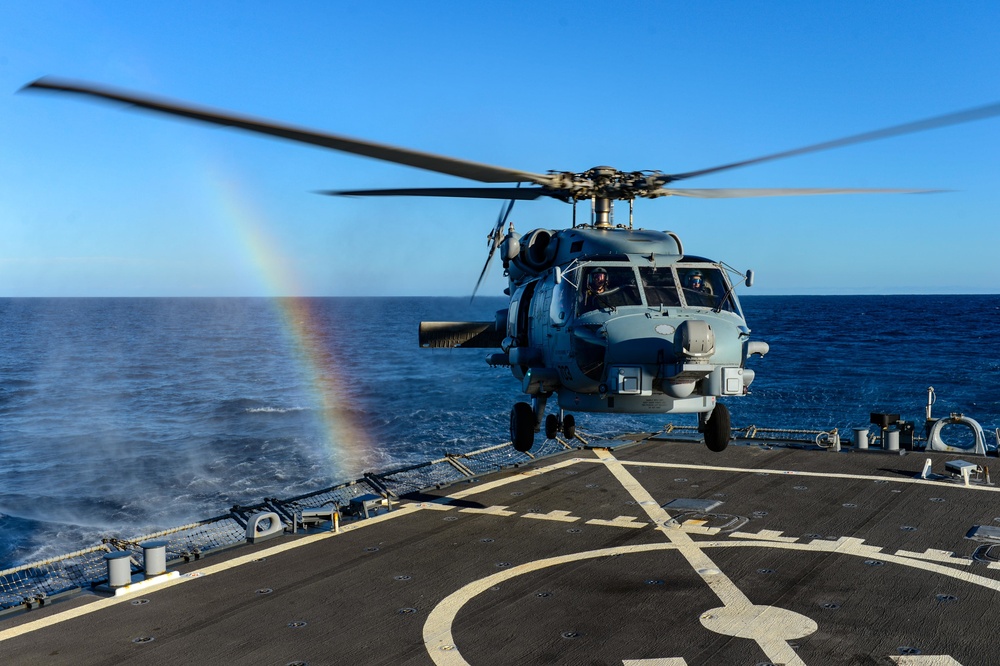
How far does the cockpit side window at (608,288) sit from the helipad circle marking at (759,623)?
19.0 ft

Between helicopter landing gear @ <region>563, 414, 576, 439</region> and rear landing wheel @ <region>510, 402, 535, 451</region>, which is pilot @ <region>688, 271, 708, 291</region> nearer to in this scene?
helicopter landing gear @ <region>563, 414, 576, 439</region>

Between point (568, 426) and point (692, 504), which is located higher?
point (568, 426)

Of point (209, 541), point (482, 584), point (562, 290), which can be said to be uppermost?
point (562, 290)

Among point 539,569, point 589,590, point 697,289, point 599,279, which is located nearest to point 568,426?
point 599,279

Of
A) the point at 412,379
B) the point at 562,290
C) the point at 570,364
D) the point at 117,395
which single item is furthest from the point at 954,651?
the point at 117,395

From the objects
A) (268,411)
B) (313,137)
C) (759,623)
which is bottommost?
(268,411)

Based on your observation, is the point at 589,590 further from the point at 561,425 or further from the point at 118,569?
the point at 118,569

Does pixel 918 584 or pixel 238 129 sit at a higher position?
pixel 238 129

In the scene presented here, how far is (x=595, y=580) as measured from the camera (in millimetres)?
13203

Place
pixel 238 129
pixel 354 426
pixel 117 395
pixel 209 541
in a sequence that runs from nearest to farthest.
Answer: pixel 238 129, pixel 209 541, pixel 354 426, pixel 117 395

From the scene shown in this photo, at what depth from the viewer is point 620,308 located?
14.9 meters

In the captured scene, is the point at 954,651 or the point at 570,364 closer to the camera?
the point at 954,651

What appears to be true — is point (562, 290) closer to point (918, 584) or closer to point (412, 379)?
point (918, 584)

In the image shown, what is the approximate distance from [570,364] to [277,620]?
6982 millimetres
